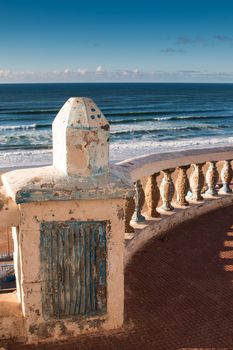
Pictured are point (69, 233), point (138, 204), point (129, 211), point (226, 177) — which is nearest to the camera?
point (69, 233)

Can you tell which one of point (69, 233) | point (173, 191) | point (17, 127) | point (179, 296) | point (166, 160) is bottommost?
point (17, 127)

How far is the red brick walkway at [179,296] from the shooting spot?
2975 millimetres

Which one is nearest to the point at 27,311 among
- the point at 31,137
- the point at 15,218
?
the point at 15,218

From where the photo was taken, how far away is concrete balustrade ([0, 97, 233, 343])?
2658mm

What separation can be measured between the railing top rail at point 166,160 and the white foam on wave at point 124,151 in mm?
15065

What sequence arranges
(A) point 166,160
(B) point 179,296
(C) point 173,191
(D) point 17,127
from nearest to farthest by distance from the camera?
(B) point 179,296
(A) point 166,160
(C) point 173,191
(D) point 17,127

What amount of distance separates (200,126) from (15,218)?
3675 cm

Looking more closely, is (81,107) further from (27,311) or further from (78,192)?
(27,311)

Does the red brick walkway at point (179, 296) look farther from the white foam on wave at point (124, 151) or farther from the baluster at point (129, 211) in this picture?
the white foam on wave at point (124, 151)

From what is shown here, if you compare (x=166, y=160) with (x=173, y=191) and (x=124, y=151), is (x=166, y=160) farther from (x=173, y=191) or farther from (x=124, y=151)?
(x=124, y=151)

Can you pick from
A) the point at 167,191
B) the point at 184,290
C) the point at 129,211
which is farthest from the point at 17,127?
the point at 184,290

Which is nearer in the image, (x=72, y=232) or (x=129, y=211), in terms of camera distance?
(x=72, y=232)

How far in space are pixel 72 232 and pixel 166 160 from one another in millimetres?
2028

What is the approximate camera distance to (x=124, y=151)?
2569 cm
